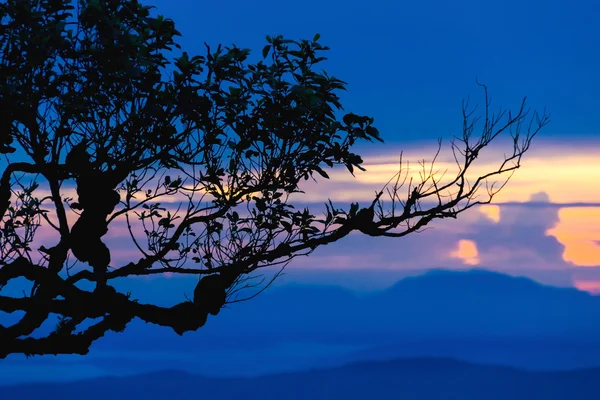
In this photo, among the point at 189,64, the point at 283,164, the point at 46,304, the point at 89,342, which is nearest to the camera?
the point at 189,64

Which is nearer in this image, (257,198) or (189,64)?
(189,64)

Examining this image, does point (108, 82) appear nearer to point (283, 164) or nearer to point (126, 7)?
point (126, 7)

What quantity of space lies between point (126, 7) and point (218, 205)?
3.51 metres

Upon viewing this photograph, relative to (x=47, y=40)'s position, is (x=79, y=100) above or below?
below

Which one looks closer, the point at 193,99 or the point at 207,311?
the point at 193,99

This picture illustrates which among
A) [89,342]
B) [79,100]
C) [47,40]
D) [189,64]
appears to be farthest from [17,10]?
[89,342]

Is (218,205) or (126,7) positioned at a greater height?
(126,7)

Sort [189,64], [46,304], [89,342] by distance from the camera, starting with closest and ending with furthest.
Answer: [189,64] → [46,304] → [89,342]

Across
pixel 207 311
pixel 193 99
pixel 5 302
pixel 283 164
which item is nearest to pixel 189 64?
pixel 193 99

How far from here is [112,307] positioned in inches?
500

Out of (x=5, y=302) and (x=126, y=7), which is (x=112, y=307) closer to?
(x=5, y=302)

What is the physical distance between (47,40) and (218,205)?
356 cm

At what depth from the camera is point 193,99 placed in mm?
10867

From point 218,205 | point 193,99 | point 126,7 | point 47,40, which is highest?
point 126,7
